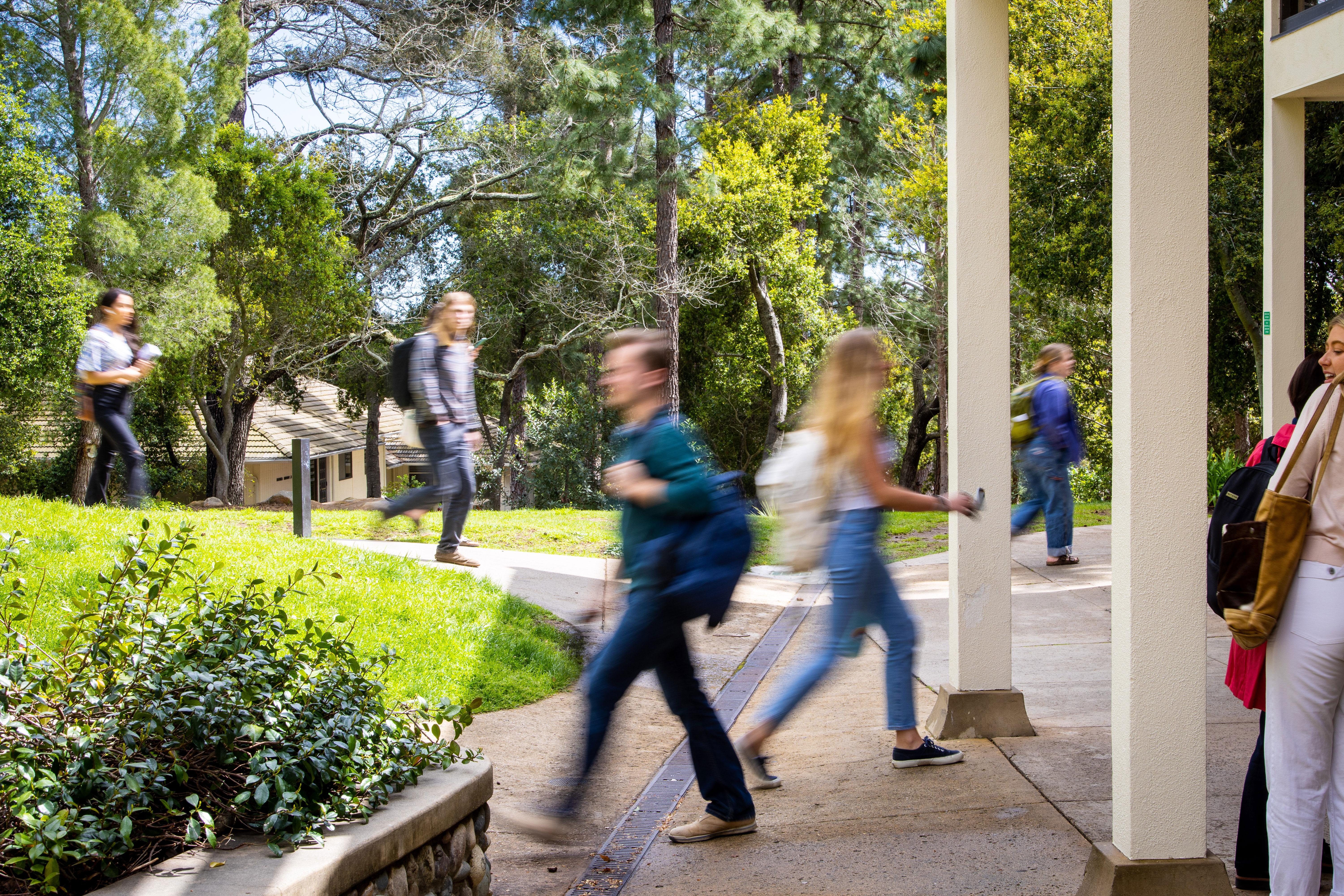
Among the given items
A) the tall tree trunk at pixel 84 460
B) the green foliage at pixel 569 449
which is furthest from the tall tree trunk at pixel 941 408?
the tall tree trunk at pixel 84 460

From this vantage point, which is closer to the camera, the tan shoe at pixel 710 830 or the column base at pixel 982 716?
the tan shoe at pixel 710 830

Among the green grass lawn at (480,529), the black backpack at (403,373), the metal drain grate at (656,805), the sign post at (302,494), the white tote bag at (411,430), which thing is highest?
the black backpack at (403,373)

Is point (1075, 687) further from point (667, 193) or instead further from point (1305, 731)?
point (667, 193)

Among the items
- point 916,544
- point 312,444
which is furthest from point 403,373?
point 312,444

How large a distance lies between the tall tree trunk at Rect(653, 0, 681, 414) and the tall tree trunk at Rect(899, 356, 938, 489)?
874cm

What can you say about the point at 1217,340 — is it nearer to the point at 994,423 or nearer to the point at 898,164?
the point at 898,164

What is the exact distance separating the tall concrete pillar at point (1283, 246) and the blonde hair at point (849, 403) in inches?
244

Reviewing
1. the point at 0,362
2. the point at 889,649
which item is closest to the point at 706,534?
the point at 889,649

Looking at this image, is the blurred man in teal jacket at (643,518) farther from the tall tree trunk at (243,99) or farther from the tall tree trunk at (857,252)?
the tall tree trunk at (857,252)

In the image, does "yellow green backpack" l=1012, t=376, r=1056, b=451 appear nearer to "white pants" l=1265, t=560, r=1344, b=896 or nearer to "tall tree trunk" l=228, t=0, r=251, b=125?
"white pants" l=1265, t=560, r=1344, b=896

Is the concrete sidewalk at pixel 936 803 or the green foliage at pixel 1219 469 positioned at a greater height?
the green foliage at pixel 1219 469

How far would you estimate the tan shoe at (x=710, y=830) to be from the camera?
13.4 feet

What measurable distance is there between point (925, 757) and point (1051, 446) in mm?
4905

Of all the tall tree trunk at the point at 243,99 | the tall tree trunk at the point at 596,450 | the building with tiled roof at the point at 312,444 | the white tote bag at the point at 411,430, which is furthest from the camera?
the building with tiled roof at the point at 312,444
